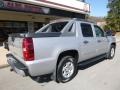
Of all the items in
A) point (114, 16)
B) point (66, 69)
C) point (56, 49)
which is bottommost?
point (66, 69)

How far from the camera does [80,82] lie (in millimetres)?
5645

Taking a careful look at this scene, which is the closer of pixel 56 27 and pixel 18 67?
pixel 18 67

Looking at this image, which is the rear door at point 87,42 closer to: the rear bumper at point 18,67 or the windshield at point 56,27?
the windshield at point 56,27

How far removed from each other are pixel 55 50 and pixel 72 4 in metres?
16.7

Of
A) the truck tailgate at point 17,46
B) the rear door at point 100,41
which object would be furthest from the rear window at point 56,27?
the truck tailgate at point 17,46

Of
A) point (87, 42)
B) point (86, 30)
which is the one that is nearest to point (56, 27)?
point (86, 30)

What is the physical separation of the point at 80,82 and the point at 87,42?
4.80 ft

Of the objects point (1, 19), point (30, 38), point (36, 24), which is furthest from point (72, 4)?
point (30, 38)

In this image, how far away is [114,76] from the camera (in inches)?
246

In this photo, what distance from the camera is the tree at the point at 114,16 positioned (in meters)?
42.2

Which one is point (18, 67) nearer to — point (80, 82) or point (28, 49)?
point (28, 49)

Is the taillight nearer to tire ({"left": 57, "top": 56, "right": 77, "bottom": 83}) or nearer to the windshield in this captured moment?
tire ({"left": 57, "top": 56, "right": 77, "bottom": 83})

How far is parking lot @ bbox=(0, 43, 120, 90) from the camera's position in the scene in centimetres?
525

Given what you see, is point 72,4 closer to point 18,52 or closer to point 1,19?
point 1,19
